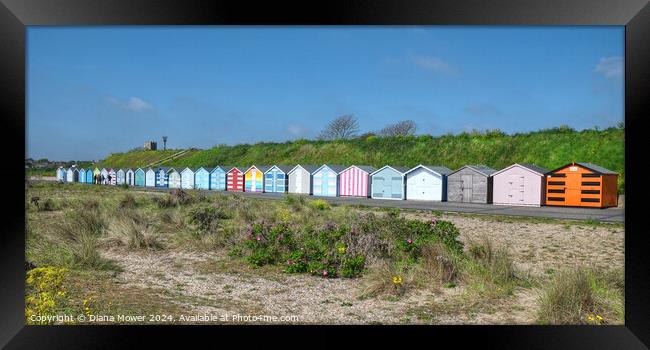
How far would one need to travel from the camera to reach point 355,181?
68.7 feet

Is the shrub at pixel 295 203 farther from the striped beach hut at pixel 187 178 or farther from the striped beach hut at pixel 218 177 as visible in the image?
the striped beach hut at pixel 187 178

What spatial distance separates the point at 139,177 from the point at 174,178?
2628 millimetres

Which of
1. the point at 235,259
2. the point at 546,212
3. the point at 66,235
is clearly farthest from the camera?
the point at 546,212

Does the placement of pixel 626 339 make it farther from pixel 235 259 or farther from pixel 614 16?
pixel 235 259

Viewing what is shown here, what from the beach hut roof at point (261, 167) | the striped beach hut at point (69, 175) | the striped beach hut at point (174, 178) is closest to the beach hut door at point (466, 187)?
the beach hut roof at point (261, 167)

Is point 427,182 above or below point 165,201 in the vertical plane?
above

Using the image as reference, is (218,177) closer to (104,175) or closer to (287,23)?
(104,175)

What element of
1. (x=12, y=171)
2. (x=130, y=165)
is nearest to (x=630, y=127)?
(x=12, y=171)

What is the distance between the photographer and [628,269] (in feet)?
14.3

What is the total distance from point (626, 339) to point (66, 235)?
28.9 feet

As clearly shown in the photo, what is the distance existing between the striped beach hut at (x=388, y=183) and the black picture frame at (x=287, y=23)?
52.2 feet

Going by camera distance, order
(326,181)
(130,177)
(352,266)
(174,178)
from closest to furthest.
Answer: (352,266) < (326,181) < (174,178) < (130,177)

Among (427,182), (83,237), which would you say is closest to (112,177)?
(427,182)

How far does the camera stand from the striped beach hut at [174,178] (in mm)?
20531
